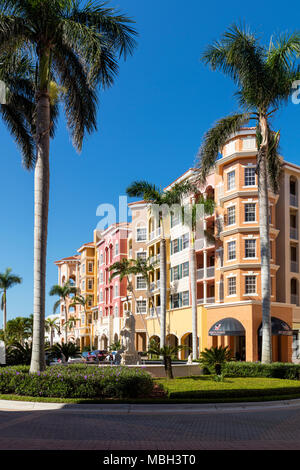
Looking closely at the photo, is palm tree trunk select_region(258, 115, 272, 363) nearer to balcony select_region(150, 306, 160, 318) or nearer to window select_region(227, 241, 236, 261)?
window select_region(227, 241, 236, 261)

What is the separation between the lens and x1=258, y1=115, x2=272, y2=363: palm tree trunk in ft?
85.0

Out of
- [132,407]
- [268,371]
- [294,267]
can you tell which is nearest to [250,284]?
[294,267]

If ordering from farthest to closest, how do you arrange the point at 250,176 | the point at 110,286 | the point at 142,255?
the point at 110,286
the point at 142,255
the point at 250,176

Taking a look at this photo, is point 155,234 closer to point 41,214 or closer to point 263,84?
point 263,84

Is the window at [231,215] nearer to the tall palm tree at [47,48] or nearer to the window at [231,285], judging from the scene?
the window at [231,285]

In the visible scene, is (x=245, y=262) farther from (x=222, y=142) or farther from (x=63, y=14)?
(x=63, y=14)

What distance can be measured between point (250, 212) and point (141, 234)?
72.7 ft

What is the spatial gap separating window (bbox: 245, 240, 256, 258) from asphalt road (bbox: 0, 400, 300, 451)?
24634 millimetres

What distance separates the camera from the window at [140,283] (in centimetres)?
6053

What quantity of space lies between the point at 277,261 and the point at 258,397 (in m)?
27.6

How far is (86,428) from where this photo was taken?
12133 millimetres

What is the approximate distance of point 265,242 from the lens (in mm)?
27016

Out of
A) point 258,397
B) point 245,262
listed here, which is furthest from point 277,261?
point 258,397

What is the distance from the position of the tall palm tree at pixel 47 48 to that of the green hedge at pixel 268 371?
412 inches
